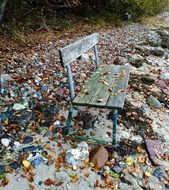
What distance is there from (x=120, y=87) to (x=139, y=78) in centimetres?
212

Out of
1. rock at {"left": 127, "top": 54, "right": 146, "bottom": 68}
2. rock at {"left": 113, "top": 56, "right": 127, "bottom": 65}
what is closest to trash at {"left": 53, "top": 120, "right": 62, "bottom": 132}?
rock at {"left": 113, "top": 56, "right": 127, "bottom": 65}

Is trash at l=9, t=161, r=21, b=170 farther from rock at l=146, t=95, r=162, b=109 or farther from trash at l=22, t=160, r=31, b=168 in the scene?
rock at l=146, t=95, r=162, b=109

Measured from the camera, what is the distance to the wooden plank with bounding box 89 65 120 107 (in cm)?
373

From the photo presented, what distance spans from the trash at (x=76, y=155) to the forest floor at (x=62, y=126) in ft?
0.17

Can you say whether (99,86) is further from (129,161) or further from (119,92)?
(129,161)

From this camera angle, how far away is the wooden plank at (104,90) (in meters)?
3.73

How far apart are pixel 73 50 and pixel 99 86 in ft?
1.92

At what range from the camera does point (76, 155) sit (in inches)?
146

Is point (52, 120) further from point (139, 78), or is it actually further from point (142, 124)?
point (139, 78)

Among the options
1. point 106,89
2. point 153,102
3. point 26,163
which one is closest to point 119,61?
point 153,102

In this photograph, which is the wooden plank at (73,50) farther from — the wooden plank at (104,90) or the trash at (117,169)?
the trash at (117,169)

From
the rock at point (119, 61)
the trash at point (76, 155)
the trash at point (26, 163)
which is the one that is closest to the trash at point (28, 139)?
the trash at point (26, 163)

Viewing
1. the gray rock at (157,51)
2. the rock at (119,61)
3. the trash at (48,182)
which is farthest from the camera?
the gray rock at (157,51)

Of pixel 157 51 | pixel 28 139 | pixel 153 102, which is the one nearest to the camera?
pixel 28 139
